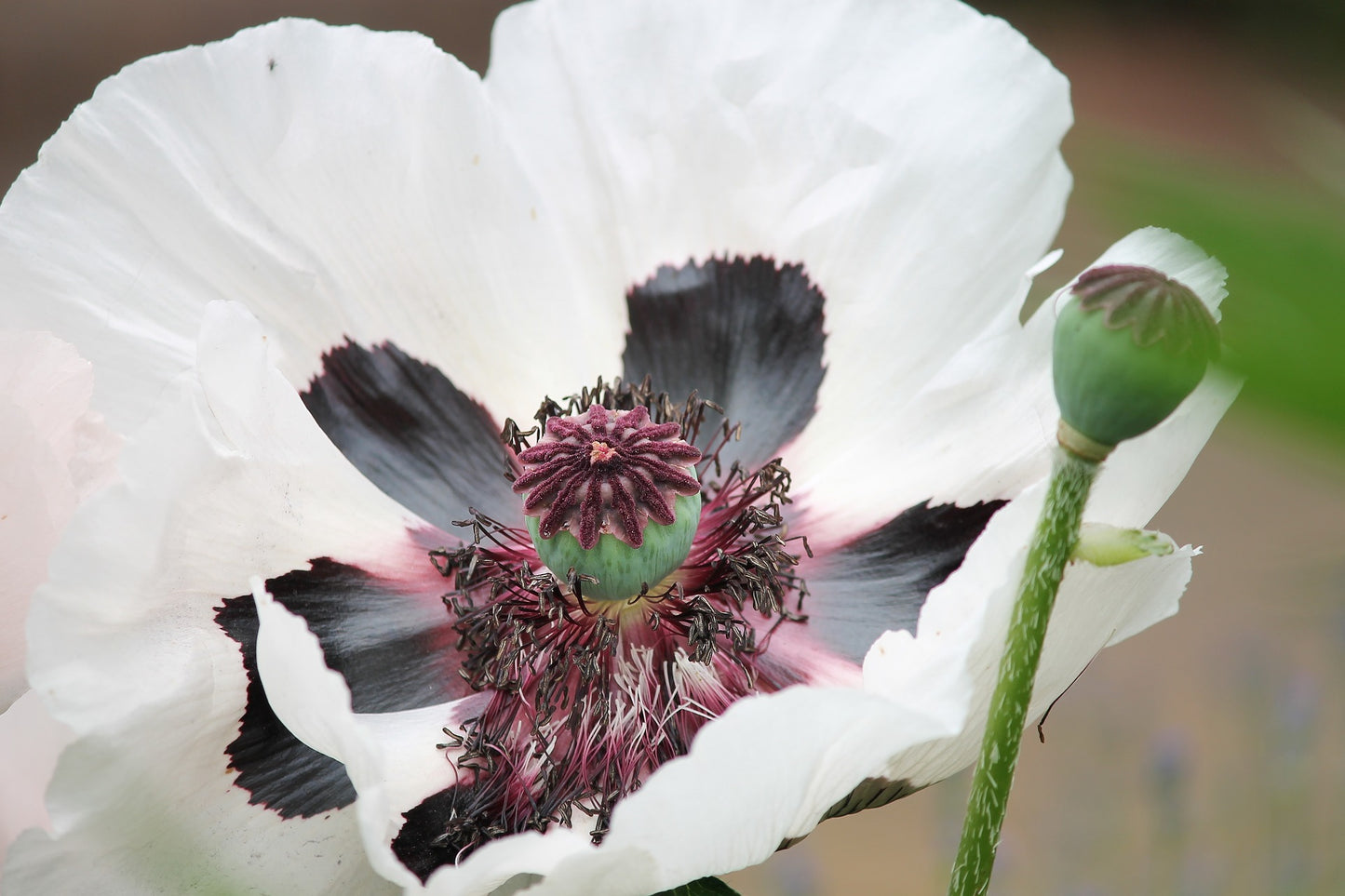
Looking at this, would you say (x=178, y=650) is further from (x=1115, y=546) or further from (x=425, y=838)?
(x=1115, y=546)

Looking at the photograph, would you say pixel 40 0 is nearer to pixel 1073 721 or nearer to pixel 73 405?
pixel 1073 721

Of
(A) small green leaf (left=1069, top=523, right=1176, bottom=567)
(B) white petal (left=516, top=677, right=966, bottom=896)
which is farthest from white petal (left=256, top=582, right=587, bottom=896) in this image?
(A) small green leaf (left=1069, top=523, right=1176, bottom=567)

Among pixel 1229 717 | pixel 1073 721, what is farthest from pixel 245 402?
pixel 1229 717

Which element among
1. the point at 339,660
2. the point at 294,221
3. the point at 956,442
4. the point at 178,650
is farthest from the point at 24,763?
the point at 956,442

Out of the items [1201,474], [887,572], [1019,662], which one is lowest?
[1201,474]

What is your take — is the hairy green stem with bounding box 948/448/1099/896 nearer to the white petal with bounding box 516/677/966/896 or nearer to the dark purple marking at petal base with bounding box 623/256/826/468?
the white petal with bounding box 516/677/966/896

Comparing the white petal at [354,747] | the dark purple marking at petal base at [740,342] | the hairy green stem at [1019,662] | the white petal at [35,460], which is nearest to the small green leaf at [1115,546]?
the hairy green stem at [1019,662]
